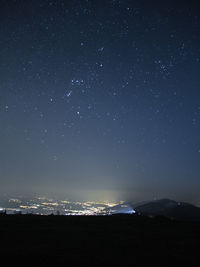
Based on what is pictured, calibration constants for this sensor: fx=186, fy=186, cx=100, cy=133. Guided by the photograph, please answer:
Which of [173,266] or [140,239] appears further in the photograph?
[140,239]

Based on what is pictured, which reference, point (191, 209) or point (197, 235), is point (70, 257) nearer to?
point (197, 235)

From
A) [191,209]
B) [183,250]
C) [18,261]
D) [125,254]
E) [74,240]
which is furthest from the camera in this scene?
[191,209]

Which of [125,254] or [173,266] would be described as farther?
[125,254]

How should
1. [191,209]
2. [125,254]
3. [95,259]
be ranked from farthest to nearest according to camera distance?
[191,209] → [125,254] → [95,259]

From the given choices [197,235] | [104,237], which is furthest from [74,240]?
[197,235]

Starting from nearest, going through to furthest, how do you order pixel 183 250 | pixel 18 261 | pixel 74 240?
pixel 18 261 → pixel 183 250 → pixel 74 240

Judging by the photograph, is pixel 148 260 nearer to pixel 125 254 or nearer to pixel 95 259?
pixel 125 254

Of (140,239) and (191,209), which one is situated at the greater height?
(140,239)

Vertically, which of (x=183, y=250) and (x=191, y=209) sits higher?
(x=183, y=250)

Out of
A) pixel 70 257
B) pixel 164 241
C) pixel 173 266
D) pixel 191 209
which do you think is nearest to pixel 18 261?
pixel 70 257
